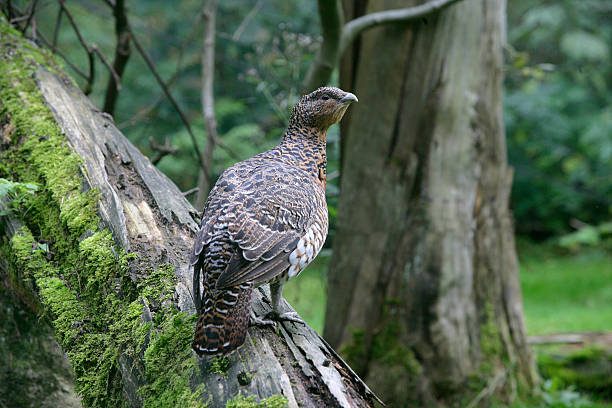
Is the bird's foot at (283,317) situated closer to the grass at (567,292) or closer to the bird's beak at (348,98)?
the bird's beak at (348,98)

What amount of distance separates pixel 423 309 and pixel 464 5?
278 cm

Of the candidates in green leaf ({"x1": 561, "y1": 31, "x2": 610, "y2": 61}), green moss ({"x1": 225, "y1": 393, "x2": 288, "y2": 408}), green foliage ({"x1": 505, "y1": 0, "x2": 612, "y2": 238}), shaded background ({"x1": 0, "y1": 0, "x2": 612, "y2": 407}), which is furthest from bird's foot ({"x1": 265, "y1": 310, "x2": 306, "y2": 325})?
green leaf ({"x1": 561, "y1": 31, "x2": 610, "y2": 61})

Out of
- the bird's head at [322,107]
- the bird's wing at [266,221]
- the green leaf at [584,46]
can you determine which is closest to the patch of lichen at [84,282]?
the bird's wing at [266,221]

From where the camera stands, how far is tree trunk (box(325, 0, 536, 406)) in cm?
494

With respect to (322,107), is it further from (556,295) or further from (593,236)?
(593,236)

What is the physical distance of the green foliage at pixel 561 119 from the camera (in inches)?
514

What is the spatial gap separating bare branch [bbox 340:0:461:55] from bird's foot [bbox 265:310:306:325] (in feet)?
8.72

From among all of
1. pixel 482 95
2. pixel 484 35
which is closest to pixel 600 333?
pixel 482 95

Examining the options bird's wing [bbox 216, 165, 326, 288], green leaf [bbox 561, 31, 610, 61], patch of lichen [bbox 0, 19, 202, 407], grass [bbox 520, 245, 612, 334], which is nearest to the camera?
patch of lichen [bbox 0, 19, 202, 407]

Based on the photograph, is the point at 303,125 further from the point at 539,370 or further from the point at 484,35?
the point at 539,370

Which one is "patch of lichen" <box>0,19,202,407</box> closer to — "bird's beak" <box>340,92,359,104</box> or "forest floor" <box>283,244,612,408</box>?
"bird's beak" <box>340,92,359,104</box>

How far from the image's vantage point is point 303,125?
323cm

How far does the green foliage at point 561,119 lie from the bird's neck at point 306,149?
35.5 feet

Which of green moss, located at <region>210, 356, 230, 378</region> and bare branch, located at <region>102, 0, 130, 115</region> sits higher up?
bare branch, located at <region>102, 0, 130, 115</region>
